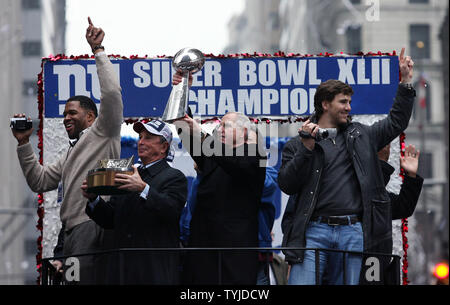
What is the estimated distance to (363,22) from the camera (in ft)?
196

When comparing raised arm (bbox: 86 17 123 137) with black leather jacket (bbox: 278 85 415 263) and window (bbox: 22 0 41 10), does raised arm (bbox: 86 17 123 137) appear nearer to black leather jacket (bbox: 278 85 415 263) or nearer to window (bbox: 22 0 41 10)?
black leather jacket (bbox: 278 85 415 263)

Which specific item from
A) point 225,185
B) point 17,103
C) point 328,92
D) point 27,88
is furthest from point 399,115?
point 27,88

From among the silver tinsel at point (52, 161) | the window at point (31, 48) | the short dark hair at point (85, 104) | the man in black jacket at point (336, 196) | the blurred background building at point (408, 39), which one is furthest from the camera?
the window at point (31, 48)

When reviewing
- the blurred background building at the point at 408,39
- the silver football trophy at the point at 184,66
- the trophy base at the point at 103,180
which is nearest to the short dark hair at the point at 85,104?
the silver football trophy at the point at 184,66

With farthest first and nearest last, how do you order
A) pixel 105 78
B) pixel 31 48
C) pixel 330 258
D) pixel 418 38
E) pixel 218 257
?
pixel 31 48, pixel 418 38, pixel 105 78, pixel 330 258, pixel 218 257

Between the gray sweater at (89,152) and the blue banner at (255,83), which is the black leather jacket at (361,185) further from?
the blue banner at (255,83)

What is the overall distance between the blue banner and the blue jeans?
2774mm

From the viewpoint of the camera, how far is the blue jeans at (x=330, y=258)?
5.90 metres

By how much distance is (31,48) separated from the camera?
216 feet

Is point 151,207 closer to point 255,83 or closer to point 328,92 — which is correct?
point 328,92

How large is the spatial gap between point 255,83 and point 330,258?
3466 mm
